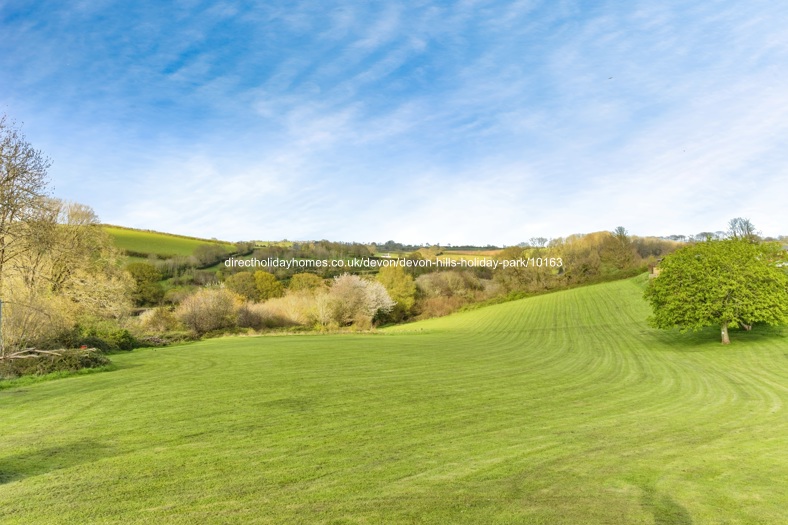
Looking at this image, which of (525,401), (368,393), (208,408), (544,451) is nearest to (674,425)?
(525,401)

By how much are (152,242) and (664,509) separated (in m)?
103

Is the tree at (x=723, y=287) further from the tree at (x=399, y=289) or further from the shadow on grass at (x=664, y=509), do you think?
the tree at (x=399, y=289)

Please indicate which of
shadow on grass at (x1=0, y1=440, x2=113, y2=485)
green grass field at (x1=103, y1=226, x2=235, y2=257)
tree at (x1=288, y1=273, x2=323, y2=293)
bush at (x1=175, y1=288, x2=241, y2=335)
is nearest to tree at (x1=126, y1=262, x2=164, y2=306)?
green grass field at (x1=103, y1=226, x2=235, y2=257)

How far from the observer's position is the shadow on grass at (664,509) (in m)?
6.50

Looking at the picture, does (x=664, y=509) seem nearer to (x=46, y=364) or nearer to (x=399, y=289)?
(x=46, y=364)

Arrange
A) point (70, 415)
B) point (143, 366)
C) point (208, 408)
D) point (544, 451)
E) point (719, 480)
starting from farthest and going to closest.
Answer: point (143, 366) → point (208, 408) → point (70, 415) → point (544, 451) → point (719, 480)

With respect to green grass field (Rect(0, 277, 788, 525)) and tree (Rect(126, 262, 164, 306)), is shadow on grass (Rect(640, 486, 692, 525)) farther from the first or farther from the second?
tree (Rect(126, 262, 164, 306))

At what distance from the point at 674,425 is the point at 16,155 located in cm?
3117

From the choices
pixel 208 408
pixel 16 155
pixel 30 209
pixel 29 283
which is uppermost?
pixel 16 155

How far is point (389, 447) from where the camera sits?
940 centimetres

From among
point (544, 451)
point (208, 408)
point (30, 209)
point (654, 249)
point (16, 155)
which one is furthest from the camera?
point (654, 249)

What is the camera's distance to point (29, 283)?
103ft

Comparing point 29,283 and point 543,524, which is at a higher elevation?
point 29,283

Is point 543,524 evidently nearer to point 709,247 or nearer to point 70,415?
point 70,415
